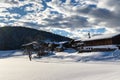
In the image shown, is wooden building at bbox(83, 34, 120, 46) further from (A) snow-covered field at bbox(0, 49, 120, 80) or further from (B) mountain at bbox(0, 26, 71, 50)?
(B) mountain at bbox(0, 26, 71, 50)

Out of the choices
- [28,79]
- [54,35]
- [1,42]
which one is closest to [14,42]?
[1,42]

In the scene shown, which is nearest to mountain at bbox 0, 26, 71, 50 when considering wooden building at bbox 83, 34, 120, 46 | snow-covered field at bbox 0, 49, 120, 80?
wooden building at bbox 83, 34, 120, 46

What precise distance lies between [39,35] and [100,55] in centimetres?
12876

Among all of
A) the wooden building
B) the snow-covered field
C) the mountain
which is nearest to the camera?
the snow-covered field

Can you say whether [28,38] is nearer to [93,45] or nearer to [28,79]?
[93,45]

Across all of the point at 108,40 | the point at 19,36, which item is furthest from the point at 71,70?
the point at 19,36

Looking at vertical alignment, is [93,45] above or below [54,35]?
below

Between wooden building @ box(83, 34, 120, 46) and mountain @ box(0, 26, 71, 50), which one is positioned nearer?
wooden building @ box(83, 34, 120, 46)

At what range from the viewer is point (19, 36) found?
540 feet

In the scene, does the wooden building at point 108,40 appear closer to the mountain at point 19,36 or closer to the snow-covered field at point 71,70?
the snow-covered field at point 71,70

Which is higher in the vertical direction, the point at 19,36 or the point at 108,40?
the point at 19,36

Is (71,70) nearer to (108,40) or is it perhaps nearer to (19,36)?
(108,40)

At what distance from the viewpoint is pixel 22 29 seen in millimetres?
173750

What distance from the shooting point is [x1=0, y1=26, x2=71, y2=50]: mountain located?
490ft
